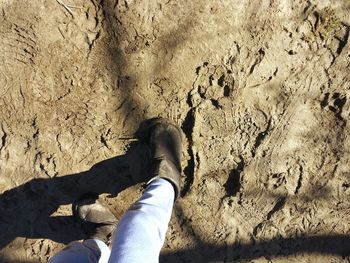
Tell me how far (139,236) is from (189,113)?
923mm

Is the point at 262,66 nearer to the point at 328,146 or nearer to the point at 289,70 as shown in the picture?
the point at 289,70

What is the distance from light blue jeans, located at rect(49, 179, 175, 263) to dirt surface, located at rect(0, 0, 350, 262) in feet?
1.42

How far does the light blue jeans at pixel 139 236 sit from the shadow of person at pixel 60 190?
13.1 inches

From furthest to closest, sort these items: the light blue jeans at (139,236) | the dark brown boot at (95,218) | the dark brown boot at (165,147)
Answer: the dark brown boot at (95,218) → the dark brown boot at (165,147) → the light blue jeans at (139,236)

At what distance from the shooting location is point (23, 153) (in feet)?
9.25

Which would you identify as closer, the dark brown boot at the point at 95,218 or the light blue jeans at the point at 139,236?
the light blue jeans at the point at 139,236

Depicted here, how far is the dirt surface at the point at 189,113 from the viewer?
2.70m

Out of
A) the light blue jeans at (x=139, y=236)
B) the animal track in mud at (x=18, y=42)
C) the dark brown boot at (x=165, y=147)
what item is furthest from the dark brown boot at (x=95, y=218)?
the animal track in mud at (x=18, y=42)

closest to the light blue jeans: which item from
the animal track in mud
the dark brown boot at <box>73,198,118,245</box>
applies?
the dark brown boot at <box>73,198,118,245</box>

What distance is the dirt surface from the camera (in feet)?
8.86

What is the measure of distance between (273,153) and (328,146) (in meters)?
0.36

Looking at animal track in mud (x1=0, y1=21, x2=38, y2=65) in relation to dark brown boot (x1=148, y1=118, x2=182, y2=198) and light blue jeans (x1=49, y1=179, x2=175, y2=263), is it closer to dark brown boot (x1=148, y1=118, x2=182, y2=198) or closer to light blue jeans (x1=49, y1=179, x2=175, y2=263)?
dark brown boot (x1=148, y1=118, x2=182, y2=198)

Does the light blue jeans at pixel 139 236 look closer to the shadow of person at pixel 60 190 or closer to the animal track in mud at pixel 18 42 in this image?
the shadow of person at pixel 60 190

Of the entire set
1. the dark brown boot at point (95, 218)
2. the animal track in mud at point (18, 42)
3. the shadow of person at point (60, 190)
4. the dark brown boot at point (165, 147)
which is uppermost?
the animal track in mud at point (18, 42)
